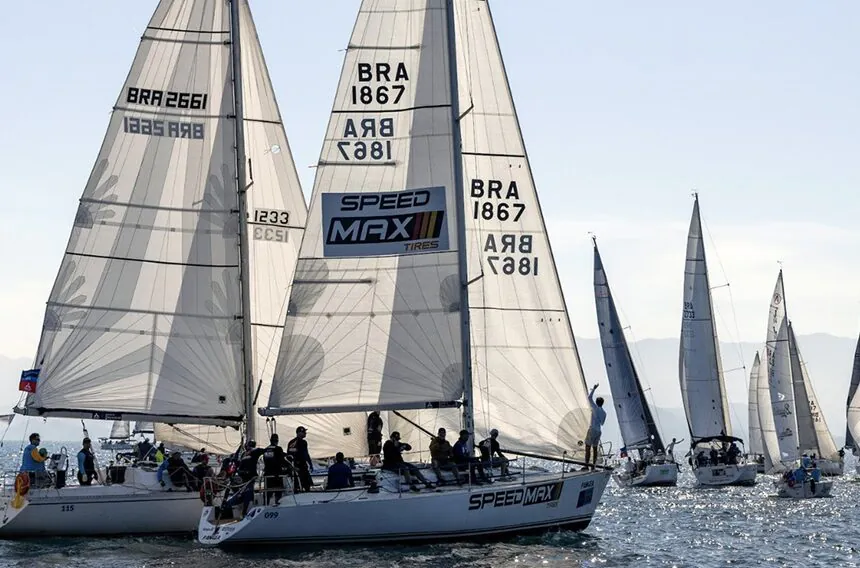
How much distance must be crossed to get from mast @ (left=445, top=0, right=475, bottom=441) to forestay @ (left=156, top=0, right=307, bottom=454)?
582 cm

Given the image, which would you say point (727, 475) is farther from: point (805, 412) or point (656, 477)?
point (805, 412)

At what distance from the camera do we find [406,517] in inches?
928

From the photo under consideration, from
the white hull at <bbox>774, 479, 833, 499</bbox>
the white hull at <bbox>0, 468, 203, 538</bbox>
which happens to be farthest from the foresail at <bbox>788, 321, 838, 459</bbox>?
the white hull at <bbox>0, 468, 203, 538</bbox>

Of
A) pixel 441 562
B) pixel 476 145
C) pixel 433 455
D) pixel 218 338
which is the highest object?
pixel 476 145

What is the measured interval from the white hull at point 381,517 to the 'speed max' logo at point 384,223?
474 cm

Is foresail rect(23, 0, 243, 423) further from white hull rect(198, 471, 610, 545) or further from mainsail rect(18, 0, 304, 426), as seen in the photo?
white hull rect(198, 471, 610, 545)

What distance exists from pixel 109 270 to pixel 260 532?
23.7 feet

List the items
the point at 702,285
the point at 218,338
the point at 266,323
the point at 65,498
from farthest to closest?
1. the point at 702,285
2. the point at 266,323
3. the point at 218,338
4. the point at 65,498

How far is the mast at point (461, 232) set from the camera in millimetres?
25156

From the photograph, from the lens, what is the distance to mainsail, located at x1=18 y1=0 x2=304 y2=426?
27.3 meters

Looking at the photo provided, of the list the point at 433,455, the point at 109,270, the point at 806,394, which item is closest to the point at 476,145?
the point at 433,455

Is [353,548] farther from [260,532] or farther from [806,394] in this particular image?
[806,394]

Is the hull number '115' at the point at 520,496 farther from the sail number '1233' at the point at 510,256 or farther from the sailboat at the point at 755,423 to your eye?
the sailboat at the point at 755,423

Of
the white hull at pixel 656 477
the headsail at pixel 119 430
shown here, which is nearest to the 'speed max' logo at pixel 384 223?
the white hull at pixel 656 477
